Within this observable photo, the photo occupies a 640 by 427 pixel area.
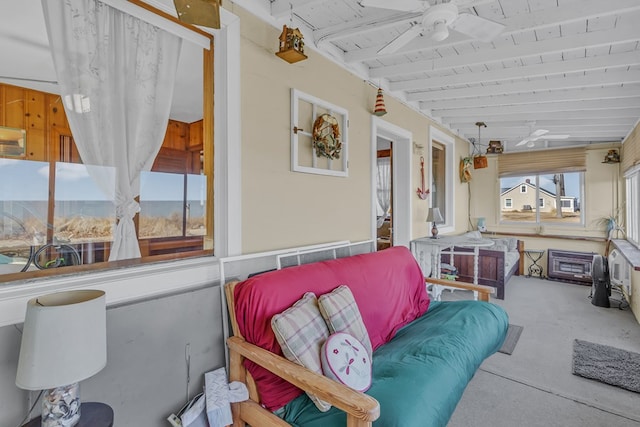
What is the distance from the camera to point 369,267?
2.37m

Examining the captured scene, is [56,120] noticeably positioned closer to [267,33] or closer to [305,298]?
[267,33]

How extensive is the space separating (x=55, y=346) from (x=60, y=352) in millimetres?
25

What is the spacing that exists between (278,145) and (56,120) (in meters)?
1.18

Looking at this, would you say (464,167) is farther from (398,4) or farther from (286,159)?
(398,4)

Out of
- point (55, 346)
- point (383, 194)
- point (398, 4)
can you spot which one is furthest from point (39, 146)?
point (383, 194)

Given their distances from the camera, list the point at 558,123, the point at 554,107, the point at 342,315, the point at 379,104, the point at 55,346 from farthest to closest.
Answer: the point at 558,123
the point at 554,107
the point at 379,104
the point at 342,315
the point at 55,346

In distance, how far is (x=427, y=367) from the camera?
163 cm

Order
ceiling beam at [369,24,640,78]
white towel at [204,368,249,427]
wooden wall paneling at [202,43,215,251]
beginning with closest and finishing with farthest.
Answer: white towel at [204,368,249,427] → wooden wall paneling at [202,43,215,251] → ceiling beam at [369,24,640,78]

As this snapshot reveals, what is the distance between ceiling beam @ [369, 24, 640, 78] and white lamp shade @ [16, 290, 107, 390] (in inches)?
117

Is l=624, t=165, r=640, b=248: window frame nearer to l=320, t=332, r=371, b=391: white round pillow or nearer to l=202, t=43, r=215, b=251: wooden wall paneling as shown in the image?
l=320, t=332, r=371, b=391: white round pillow

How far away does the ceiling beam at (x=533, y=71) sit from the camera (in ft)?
8.63

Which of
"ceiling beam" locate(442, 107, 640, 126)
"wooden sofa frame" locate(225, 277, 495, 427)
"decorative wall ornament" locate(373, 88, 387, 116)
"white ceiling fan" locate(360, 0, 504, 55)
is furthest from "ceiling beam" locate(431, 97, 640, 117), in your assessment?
"wooden sofa frame" locate(225, 277, 495, 427)

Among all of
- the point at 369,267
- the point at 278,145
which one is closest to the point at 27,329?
the point at 278,145

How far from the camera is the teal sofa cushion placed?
4.36 ft
